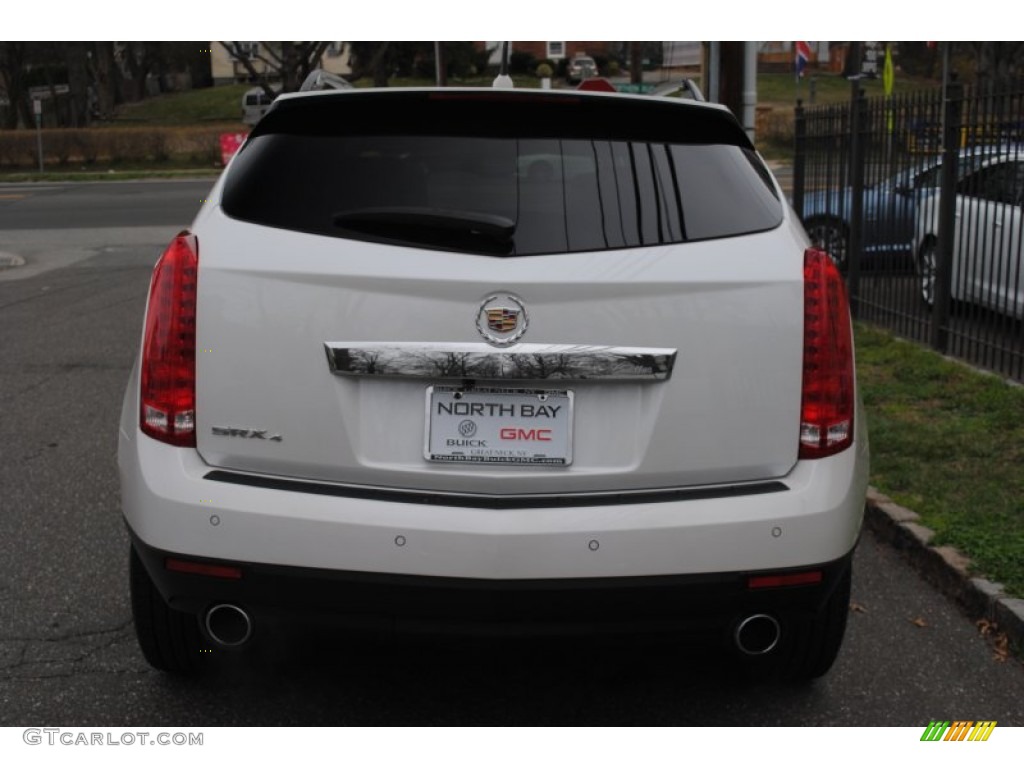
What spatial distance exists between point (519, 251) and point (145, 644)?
1.61 meters

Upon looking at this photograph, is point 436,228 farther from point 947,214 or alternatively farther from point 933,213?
point 933,213

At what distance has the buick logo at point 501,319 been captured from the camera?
307 cm

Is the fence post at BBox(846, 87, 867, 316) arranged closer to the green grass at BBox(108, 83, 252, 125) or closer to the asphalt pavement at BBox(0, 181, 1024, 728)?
the asphalt pavement at BBox(0, 181, 1024, 728)

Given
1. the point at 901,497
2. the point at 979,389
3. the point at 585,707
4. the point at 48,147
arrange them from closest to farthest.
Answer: the point at 585,707 → the point at 901,497 → the point at 979,389 → the point at 48,147

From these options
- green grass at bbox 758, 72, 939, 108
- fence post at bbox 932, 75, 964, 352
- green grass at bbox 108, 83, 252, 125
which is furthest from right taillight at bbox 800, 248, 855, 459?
green grass at bbox 758, 72, 939, 108

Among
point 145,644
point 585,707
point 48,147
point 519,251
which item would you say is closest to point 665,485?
point 519,251

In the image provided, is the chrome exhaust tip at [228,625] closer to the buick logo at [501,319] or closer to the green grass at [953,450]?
the buick logo at [501,319]

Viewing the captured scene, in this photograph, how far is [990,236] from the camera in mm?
8977

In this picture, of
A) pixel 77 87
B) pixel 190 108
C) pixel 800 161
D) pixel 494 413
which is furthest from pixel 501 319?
pixel 190 108

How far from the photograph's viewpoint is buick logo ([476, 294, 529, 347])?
3.07m

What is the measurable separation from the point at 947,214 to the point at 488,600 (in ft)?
24.2

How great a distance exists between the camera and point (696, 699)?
381 cm

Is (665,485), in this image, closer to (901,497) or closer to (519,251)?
(519,251)
